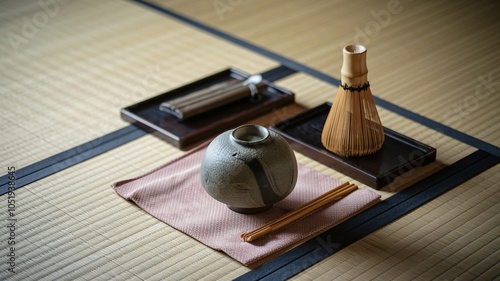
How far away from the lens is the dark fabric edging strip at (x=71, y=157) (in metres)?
2.69

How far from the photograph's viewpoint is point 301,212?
2420mm

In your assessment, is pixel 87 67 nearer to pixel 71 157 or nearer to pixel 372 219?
pixel 71 157

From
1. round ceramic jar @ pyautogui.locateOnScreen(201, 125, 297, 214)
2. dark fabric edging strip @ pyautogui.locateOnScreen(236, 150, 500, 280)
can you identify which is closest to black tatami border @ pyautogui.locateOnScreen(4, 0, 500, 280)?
dark fabric edging strip @ pyautogui.locateOnScreen(236, 150, 500, 280)

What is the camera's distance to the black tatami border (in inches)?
88.4

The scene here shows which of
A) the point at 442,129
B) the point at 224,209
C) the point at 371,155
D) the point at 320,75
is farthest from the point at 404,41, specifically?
the point at 224,209

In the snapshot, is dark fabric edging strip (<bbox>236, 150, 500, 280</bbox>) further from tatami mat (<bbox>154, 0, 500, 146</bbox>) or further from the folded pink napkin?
tatami mat (<bbox>154, 0, 500, 146</bbox>)

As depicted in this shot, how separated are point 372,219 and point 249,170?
445 millimetres

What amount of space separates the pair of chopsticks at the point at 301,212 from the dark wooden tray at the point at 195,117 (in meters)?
0.62

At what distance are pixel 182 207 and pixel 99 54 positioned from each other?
142cm

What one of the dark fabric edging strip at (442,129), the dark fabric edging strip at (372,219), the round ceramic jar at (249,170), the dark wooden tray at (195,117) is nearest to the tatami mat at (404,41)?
the dark fabric edging strip at (442,129)

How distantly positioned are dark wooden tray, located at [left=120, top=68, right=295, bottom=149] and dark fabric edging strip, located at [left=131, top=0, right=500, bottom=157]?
30 centimetres

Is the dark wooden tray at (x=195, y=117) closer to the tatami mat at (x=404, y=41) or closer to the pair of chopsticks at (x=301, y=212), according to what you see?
the tatami mat at (x=404, y=41)

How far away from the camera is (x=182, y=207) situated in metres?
2.50

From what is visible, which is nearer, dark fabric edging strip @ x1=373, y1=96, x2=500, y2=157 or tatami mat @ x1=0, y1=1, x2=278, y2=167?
dark fabric edging strip @ x1=373, y1=96, x2=500, y2=157
